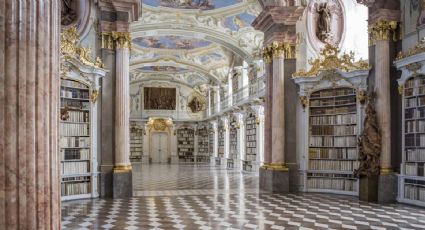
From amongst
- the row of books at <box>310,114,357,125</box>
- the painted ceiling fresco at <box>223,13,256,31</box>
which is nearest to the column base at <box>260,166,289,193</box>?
the row of books at <box>310,114,357,125</box>

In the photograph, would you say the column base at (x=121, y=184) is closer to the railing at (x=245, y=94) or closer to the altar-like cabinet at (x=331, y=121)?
the altar-like cabinet at (x=331, y=121)

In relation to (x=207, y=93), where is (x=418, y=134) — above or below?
below

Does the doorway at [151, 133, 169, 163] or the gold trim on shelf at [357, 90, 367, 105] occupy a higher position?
the gold trim on shelf at [357, 90, 367, 105]

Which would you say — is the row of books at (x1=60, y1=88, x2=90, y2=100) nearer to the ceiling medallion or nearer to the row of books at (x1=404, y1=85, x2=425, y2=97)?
the ceiling medallion

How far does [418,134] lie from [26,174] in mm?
9545

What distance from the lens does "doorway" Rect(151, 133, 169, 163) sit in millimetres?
35469

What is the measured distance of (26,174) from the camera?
9.61 ft

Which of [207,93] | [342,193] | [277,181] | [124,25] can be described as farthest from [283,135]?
[207,93]

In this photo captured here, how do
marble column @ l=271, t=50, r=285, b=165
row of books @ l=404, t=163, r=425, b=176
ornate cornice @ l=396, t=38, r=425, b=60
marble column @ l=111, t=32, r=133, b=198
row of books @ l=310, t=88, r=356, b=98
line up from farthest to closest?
marble column @ l=271, t=50, r=285, b=165 → row of books @ l=310, t=88, r=356, b=98 → marble column @ l=111, t=32, r=133, b=198 → row of books @ l=404, t=163, r=425, b=176 → ornate cornice @ l=396, t=38, r=425, b=60

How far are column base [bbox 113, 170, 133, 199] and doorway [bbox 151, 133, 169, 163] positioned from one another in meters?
23.6

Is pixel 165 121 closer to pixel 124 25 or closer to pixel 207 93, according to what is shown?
pixel 207 93

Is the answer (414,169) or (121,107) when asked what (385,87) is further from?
(121,107)

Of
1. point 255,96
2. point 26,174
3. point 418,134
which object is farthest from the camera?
point 255,96

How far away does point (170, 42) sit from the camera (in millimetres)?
23312
